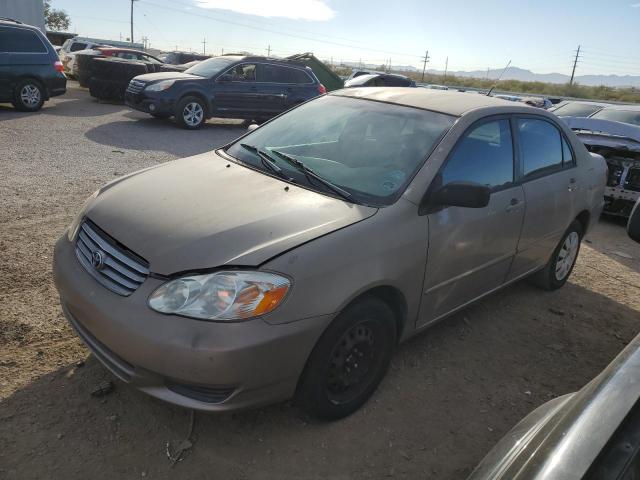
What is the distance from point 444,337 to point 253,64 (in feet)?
33.5

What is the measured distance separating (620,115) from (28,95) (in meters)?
12.8

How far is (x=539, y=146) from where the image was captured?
4.02 meters

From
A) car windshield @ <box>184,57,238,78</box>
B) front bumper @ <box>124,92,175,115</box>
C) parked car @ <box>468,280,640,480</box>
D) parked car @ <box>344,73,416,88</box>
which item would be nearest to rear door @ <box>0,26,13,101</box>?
front bumper @ <box>124,92,175,115</box>

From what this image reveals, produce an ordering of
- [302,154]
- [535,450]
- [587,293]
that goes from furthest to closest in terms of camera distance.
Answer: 1. [587,293]
2. [302,154]
3. [535,450]

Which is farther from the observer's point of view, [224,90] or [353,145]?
[224,90]

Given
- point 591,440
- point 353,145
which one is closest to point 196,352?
point 591,440

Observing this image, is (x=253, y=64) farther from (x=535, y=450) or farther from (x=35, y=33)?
(x=535, y=450)

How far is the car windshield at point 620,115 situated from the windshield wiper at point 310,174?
8996 mm

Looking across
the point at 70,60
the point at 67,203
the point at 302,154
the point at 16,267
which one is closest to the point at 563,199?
the point at 302,154

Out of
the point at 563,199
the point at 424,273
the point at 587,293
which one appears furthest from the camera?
the point at 587,293

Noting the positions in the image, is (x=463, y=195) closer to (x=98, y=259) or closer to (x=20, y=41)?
(x=98, y=259)

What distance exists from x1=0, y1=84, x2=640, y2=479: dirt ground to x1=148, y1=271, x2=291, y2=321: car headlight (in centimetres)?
76

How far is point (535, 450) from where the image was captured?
1.51 meters

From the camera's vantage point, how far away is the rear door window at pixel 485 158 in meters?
3.16
